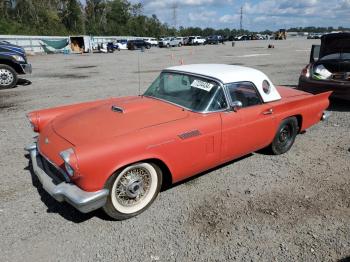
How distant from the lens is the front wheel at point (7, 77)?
1054cm

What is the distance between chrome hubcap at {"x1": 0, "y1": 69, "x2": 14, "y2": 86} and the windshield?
795cm

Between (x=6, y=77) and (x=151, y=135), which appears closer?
(x=151, y=135)

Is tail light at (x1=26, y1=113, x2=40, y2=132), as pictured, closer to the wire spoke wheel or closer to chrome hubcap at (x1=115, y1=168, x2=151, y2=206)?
chrome hubcap at (x1=115, y1=168, x2=151, y2=206)

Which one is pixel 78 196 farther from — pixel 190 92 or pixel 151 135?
pixel 190 92

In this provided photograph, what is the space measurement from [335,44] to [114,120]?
7.13m

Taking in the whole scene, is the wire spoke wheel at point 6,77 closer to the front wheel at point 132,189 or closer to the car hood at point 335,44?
the front wheel at point 132,189

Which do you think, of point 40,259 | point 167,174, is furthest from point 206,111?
point 40,259

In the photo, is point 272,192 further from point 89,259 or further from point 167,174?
point 89,259

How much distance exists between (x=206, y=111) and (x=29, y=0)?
62.2m

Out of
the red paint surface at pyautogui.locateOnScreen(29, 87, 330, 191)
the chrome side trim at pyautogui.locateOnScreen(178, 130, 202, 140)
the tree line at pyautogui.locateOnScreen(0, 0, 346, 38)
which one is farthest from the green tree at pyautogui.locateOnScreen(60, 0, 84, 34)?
the chrome side trim at pyautogui.locateOnScreen(178, 130, 202, 140)

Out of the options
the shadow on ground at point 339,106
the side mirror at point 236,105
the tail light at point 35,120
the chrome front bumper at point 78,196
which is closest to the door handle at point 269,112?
the side mirror at point 236,105

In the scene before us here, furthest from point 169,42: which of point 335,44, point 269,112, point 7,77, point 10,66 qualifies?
point 269,112

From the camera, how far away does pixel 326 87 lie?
7.38 metres

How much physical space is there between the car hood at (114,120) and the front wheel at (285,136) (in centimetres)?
182
